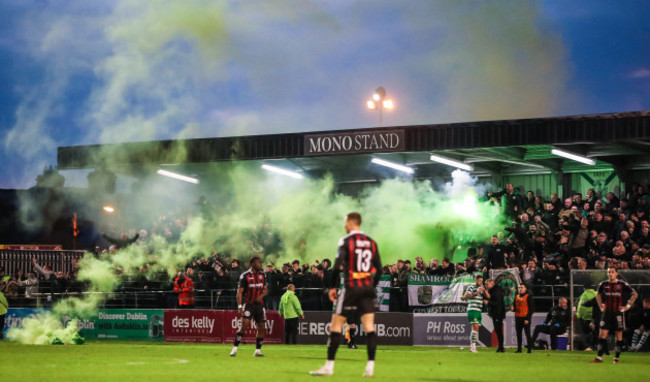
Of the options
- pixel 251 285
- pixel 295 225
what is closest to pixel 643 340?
pixel 251 285

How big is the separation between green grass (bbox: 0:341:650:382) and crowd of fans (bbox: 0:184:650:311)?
5.97 metres

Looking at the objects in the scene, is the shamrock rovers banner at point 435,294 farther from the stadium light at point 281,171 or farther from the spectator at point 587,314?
the stadium light at point 281,171

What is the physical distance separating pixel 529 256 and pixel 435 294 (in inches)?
131

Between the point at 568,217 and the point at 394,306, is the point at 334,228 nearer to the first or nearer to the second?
the point at 394,306

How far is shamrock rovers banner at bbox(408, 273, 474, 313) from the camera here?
28375mm

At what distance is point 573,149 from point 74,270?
19.7 m

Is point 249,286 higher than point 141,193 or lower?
lower

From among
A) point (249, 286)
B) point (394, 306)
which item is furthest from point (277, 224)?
point (249, 286)

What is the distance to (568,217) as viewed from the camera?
95.9 ft

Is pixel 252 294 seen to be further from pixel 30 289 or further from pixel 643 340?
pixel 30 289

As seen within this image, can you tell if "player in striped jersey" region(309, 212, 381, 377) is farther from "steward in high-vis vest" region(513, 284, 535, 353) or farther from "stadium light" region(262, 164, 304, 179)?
"stadium light" region(262, 164, 304, 179)

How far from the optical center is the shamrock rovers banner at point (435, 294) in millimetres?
28375

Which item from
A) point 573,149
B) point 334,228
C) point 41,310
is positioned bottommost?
point 41,310

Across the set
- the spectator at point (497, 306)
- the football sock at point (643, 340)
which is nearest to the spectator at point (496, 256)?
the spectator at point (497, 306)
